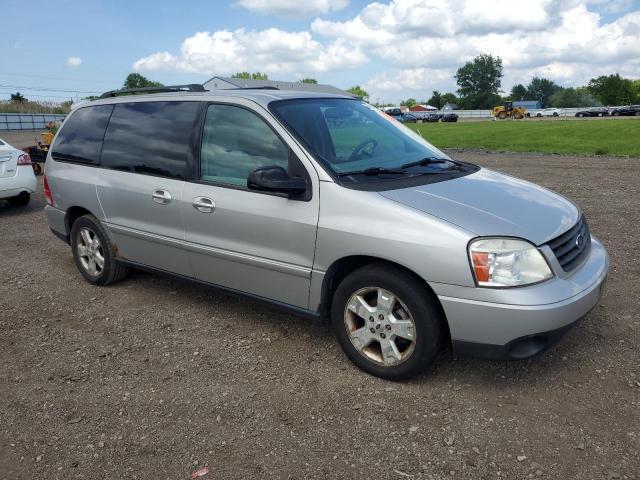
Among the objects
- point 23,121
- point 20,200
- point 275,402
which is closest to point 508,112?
point 23,121

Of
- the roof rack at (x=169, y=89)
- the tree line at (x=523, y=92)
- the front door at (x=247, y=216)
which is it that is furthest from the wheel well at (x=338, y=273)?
the tree line at (x=523, y=92)

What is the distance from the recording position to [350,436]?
3041mm

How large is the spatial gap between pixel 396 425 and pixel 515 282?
1030 millimetres

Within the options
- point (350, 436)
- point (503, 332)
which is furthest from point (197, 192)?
point (503, 332)

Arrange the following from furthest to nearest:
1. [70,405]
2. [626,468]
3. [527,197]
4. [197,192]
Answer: [197,192], [527,197], [70,405], [626,468]

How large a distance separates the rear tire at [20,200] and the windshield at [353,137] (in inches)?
308

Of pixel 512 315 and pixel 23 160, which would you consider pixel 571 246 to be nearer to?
pixel 512 315

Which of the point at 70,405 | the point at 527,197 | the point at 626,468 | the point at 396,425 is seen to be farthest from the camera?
the point at 527,197

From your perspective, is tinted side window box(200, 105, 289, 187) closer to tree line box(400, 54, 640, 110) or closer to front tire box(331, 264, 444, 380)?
front tire box(331, 264, 444, 380)

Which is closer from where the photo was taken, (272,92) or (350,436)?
(350,436)

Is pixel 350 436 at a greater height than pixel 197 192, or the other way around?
pixel 197 192

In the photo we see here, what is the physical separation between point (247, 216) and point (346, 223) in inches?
31.7

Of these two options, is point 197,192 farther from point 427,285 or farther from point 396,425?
point 396,425

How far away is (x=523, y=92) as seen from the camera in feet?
488
